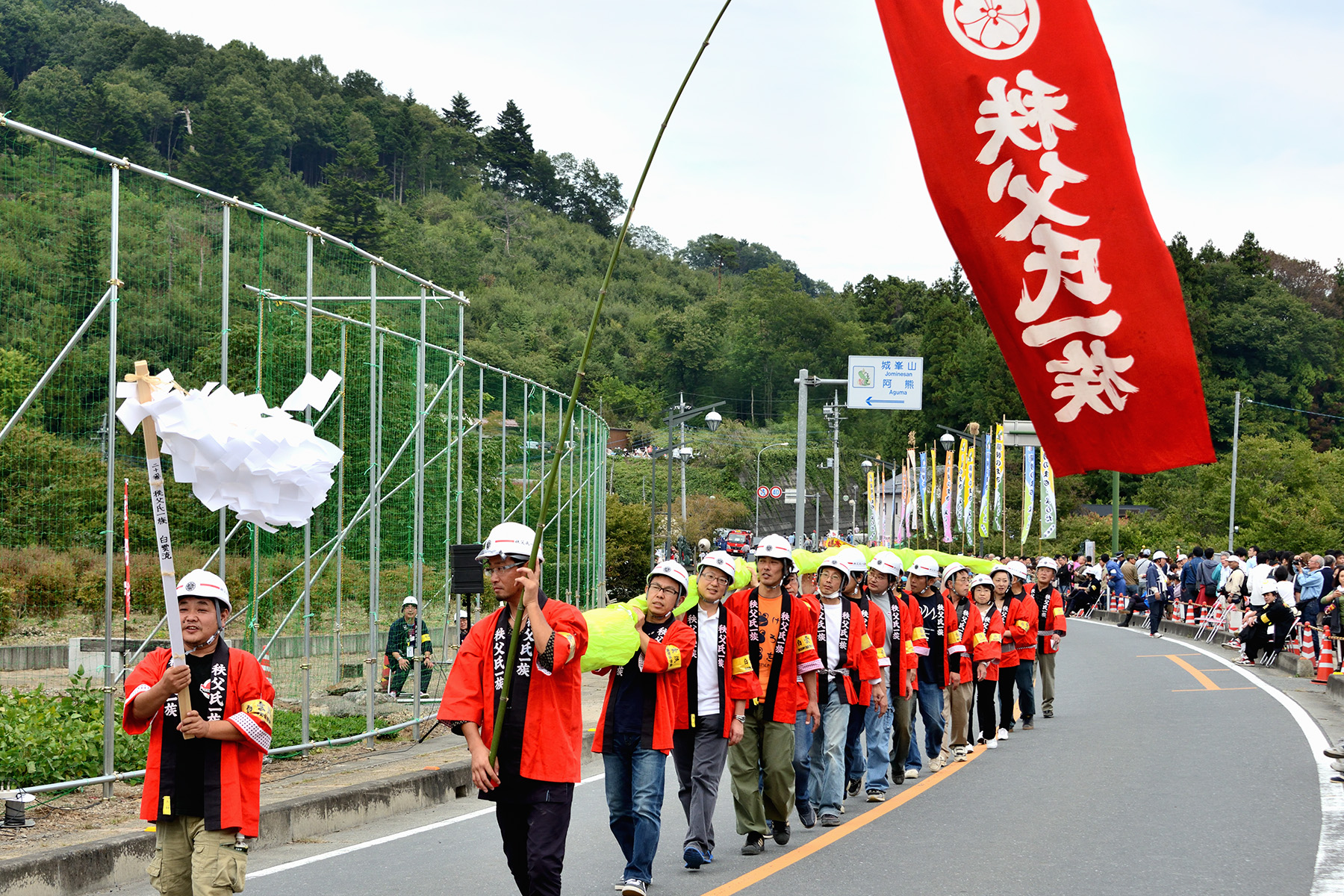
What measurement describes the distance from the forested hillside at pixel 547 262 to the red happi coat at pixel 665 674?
7080 centimetres

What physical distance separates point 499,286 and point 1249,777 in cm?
13938

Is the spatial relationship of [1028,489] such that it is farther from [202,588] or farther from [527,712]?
[202,588]

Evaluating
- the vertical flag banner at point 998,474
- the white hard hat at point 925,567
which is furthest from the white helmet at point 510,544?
the vertical flag banner at point 998,474

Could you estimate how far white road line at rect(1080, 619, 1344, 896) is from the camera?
25.3 ft

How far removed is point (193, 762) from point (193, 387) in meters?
5.28

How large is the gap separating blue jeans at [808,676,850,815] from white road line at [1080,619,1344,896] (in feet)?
10.5

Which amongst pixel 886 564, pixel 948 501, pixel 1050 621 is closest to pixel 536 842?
pixel 886 564

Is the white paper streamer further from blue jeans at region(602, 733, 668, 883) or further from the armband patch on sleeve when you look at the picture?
blue jeans at region(602, 733, 668, 883)

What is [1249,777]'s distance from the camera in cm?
1158

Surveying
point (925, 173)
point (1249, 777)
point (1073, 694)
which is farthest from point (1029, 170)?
point (1073, 694)

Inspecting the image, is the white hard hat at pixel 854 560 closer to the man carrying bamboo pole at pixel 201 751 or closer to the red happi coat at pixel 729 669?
the red happi coat at pixel 729 669

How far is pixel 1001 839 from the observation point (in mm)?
9133

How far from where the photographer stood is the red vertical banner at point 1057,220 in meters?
6.32

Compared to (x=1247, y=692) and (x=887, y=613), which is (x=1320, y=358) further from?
(x=887, y=613)
